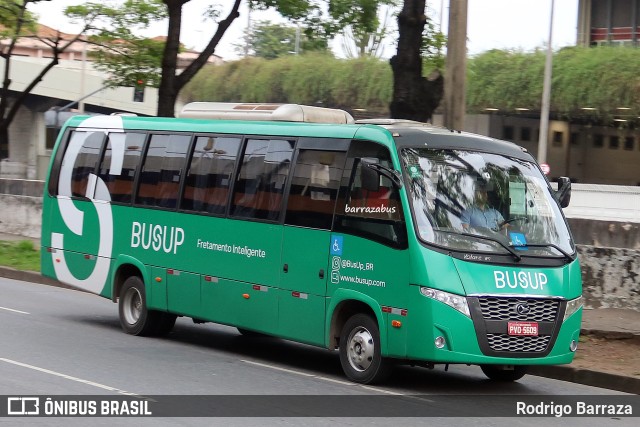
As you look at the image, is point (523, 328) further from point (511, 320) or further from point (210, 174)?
point (210, 174)

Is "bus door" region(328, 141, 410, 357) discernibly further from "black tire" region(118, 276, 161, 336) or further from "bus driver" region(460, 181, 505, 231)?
"black tire" region(118, 276, 161, 336)

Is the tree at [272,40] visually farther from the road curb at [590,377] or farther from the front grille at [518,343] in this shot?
the front grille at [518,343]

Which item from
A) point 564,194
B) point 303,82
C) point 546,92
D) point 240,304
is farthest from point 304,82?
→ point 564,194

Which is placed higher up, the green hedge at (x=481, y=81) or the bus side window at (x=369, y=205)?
the green hedge at (x=481, y=81)

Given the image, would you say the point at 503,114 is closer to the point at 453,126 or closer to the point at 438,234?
the point at 453,126

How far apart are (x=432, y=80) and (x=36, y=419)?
30.2ft

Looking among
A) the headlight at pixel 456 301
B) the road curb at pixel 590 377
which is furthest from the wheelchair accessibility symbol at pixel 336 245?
the road curb at pixel 590 377

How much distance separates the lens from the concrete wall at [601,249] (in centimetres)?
1536

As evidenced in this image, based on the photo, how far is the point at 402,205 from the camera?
34.2ft

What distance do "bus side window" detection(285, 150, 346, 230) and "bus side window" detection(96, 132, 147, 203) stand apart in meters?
3.34

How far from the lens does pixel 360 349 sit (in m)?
10.9

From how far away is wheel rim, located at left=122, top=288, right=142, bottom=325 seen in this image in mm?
14281

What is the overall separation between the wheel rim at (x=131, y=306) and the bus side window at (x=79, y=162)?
167 centimetres

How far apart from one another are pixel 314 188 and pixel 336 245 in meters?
0.81
